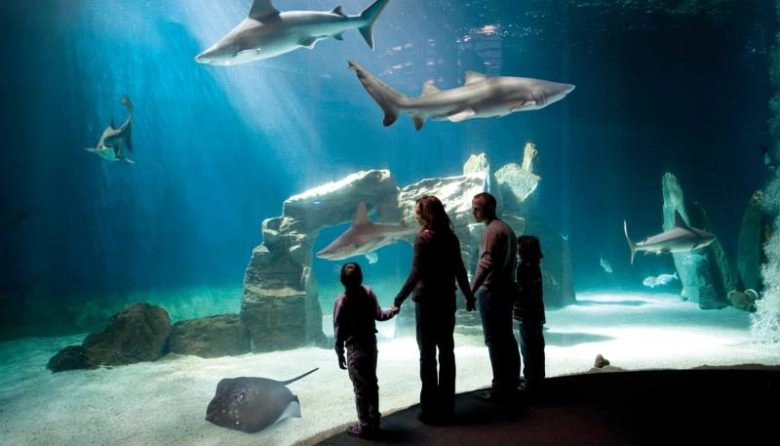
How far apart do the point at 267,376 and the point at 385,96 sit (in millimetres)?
5370

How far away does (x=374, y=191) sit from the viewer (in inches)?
435

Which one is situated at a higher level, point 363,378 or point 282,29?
point 282,29

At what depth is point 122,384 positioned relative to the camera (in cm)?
732

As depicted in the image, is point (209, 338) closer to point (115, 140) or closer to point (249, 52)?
point (115, 140)

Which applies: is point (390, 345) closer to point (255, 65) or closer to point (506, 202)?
point (506, 202)

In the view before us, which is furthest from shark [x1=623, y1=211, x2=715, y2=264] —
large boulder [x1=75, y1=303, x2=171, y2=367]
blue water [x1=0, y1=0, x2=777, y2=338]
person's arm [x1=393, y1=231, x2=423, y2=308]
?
large boulder [x1=75, y1=303, x2=171, y2=367]

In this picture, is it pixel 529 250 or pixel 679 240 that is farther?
pixel 679 240

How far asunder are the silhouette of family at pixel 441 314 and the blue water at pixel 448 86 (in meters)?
14.6

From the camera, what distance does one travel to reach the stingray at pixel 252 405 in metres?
4.96

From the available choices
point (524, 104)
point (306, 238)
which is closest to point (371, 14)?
point (524, 104)

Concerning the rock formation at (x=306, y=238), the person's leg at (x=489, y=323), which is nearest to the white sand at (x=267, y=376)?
the rock formation at (x=306, y=238)

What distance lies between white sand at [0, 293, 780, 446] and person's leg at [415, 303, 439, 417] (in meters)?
1.98

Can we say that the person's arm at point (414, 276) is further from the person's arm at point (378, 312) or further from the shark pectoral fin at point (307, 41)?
the shark pectoral fin at point (307, 41)

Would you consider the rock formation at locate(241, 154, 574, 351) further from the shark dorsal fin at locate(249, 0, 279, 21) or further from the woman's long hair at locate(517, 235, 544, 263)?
the woman's long hair at locate(517, 235, 544, 263)
